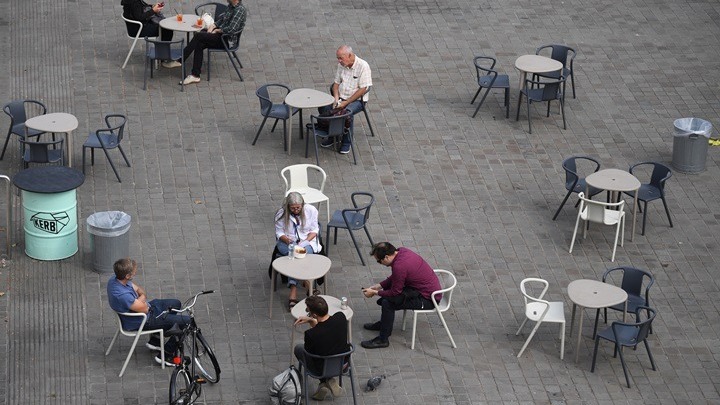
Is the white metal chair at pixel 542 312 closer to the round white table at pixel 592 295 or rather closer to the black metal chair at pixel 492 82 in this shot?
the round white table at pixel 592 295

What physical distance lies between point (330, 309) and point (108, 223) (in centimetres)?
306

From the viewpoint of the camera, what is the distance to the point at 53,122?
57.1 ft

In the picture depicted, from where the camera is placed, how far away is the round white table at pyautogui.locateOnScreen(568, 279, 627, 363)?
14250 millimetres

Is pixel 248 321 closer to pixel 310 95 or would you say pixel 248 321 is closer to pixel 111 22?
pixel 310 95

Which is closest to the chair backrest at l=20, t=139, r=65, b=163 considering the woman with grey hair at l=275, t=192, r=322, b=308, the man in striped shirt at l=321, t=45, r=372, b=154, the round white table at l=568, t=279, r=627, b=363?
the woman with grey hair at l=275, t=192, r=322, b=308

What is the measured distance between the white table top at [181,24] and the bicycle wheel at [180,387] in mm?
7937

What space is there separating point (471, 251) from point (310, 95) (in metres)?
3.44

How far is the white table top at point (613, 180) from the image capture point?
16.5 metres

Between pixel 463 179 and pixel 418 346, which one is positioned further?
pixel 463 179

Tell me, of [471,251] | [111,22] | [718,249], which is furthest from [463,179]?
[111,22]

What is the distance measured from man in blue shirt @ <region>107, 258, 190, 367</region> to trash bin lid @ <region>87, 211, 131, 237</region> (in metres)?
1.42

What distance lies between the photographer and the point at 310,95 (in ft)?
60.2

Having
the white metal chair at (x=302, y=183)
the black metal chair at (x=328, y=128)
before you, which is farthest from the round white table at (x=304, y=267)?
the black metal chair at (x=328, y=128)

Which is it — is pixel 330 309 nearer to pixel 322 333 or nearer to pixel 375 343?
pixel 322 333
